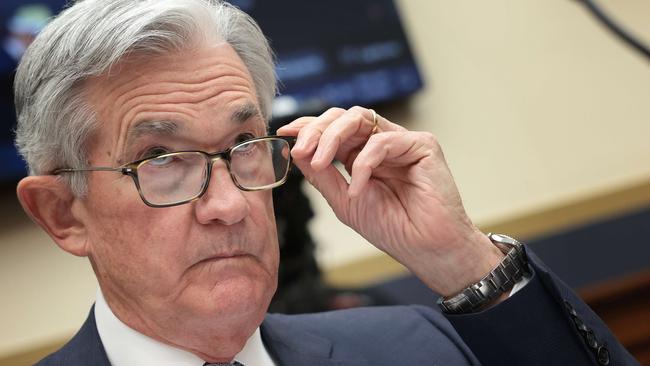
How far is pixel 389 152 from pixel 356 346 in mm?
459

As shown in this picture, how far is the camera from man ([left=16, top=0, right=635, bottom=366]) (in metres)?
1.60

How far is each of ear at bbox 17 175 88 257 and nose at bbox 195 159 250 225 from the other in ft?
0.87

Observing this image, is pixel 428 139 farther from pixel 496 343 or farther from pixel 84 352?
pixel 84 352

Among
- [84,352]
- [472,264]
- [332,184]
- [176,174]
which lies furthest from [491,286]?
[84,352]

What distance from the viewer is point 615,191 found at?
4188 mm

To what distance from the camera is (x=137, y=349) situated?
1657mm

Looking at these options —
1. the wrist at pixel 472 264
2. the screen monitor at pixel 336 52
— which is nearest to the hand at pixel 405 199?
the wrist at pixel 472 264

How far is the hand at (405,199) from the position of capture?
1681 mm

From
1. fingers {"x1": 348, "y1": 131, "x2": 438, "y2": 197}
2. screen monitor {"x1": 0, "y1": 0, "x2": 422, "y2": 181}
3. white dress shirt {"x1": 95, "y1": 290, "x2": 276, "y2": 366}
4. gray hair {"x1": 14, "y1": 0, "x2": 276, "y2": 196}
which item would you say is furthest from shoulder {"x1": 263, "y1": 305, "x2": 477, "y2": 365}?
screen monitor {"x1": 0, "y1": 0, "x2": 422, "y2": 181}

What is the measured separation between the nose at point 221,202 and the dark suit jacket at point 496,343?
12.8 inches

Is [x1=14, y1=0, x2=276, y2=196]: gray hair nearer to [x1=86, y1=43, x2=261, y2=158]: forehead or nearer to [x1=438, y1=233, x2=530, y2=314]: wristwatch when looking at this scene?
[x1=86, y1=43, x2=261, y2=158]: forehead

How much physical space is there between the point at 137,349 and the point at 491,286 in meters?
0.63

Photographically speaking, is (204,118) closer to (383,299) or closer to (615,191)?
(383,299)

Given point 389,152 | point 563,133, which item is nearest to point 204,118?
point 389,152
